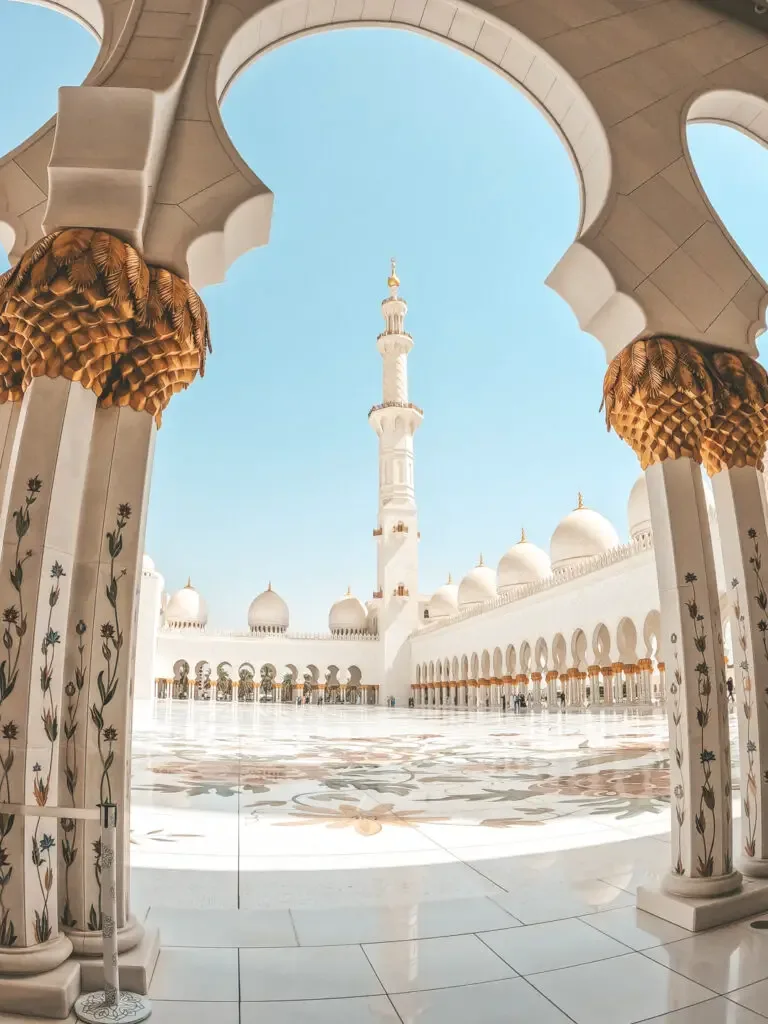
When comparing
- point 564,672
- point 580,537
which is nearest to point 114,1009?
point 564,672

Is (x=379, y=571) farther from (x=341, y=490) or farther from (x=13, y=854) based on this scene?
(x=13, y=854)

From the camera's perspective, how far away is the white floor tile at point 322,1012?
119cm

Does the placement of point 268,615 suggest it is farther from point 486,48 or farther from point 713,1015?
point 713,1015

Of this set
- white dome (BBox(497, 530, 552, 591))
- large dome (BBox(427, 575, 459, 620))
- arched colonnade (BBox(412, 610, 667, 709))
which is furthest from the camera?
large dome (BBox(427, 575, 459, 620))

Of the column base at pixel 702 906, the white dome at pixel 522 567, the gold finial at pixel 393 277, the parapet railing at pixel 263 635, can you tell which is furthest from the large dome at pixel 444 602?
the column base at pixel 702 906

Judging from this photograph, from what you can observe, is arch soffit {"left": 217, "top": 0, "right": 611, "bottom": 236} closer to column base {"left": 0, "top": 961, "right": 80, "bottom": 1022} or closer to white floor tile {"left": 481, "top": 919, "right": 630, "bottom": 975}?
white floor tile {"left": 481, "top": 919, "right": 630, "bottom": 975}

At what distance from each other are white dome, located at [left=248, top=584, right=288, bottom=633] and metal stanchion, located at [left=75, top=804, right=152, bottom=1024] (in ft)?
85.5

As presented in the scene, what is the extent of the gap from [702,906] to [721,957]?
0.17m

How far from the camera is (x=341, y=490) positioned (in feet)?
59.9

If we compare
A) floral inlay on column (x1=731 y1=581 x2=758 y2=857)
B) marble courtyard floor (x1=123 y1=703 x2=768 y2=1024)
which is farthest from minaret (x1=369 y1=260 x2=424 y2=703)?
floral inlay on column (x1=731 y1=581 x2=758 y2=857)

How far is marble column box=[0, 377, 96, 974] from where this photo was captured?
4.24 feet

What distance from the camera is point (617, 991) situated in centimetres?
130

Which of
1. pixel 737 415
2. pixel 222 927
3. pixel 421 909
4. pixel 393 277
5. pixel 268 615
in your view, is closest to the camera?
pixel 222 927

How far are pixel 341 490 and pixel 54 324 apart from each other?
16.8m
